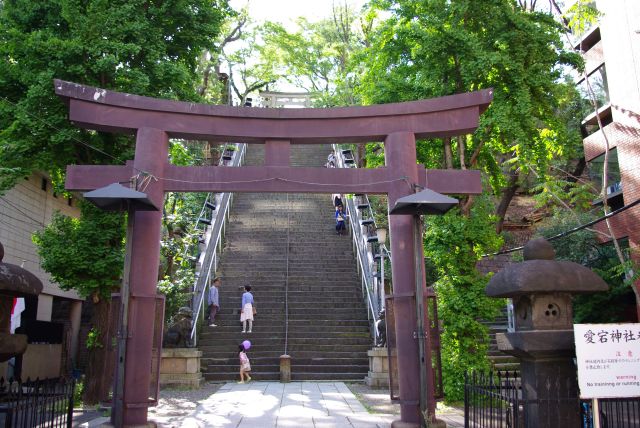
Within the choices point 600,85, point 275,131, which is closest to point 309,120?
point 275,131

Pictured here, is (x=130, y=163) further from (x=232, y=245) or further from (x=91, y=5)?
(x=232, y=245)

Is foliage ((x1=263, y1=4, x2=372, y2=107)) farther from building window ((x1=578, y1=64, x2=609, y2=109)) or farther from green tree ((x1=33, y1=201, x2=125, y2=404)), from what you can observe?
green tree ((x1=33, y1=201, x2=125, y2=404))

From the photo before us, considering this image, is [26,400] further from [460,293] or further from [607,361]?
[460,293]

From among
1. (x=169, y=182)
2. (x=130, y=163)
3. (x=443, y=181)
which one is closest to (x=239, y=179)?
(x=169, y=182)

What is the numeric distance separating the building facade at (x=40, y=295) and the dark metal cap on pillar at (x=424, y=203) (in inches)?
417

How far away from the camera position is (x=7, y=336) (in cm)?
634

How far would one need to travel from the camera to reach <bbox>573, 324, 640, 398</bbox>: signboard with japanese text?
5555 millimetres

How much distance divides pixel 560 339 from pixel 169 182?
19.7 ft

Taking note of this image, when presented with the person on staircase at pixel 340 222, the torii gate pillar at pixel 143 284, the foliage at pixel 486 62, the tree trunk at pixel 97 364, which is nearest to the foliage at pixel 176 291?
the tree trunk at pixel 97 364

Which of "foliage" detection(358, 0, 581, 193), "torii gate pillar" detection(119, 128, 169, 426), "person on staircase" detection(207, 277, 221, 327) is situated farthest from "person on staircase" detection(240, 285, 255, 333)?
"torii gate pillar" detection(119, 128, 169, 426)

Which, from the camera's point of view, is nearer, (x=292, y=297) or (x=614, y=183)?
Result: (x=292, y=297)

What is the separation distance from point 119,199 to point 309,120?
10.9 feet

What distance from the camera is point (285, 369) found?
13609 millimetres

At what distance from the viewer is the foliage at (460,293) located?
35.3 ft
